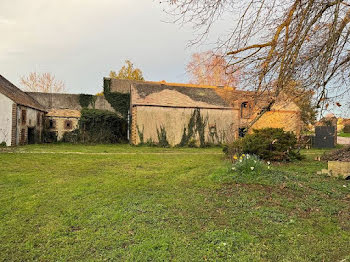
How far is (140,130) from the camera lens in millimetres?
23688

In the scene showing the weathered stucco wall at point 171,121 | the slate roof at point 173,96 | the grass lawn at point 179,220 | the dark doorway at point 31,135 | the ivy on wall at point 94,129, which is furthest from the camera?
the ivy on wall at point 94,129

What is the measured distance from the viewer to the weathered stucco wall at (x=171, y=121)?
2370 cm

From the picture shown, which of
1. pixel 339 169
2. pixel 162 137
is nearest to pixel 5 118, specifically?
pixel 162 137

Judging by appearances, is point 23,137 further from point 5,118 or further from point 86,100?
point 86,100

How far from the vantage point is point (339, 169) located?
7.59 meters

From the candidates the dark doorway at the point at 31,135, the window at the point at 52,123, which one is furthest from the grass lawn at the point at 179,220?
the window at the point at 52,123

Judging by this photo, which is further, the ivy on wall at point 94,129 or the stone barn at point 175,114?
the ivy on wall at point 94,129

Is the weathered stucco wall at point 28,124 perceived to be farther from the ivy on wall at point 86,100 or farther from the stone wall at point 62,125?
the ivy on wall at point 86,100

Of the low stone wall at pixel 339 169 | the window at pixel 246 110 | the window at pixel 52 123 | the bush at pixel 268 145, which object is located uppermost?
the window at pixel 52 123

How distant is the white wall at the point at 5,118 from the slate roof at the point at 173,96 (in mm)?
9872

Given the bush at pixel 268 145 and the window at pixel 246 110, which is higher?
the window at pixel 246 110

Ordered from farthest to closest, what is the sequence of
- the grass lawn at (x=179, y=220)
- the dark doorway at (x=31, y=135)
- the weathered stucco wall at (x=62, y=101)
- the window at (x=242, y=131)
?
1. the weathered stucco wall at (x=62, y=101)
2. the dark doorway at (x=31, y=135)
3. the window at (x=242, y=131)
4. the grass lawn at (x=179, y=220)

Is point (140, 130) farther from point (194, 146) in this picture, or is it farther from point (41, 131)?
point (41, 131)

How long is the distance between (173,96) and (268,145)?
15179 millimetres
